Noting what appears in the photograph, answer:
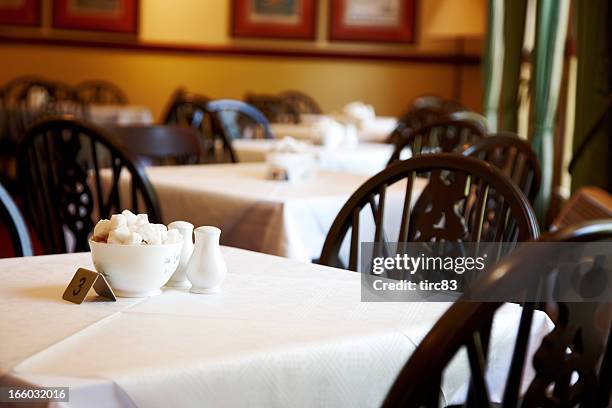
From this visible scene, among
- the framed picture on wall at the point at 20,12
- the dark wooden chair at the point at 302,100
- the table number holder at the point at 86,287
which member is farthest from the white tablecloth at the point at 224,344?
the framed picture on wall at the point at 20,12

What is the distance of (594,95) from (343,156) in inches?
41.8

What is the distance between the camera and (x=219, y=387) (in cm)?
105

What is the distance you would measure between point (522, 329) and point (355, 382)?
0.33m

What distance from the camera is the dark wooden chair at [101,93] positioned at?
331 inches

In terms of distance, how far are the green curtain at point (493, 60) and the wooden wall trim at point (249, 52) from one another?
98.3 inches

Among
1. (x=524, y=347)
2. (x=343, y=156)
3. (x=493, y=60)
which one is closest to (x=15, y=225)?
(x=524, y=347)

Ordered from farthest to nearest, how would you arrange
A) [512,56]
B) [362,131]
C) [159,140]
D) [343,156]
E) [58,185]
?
[362,131] → [512,56] → [343,156] → [159,140] → [58,185]

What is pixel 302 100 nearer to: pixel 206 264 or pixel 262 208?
pixel 262 208

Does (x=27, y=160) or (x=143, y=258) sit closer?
(x=143, y=258)

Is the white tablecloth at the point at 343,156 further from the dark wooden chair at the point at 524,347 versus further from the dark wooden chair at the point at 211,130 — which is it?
the dark wooden chair at the point at 524,347

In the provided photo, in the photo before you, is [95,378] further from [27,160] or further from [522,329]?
[27,160]

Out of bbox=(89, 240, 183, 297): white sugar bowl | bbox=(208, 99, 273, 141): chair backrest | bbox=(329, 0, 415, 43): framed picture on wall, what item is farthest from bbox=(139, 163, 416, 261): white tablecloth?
bbox=(329, 0, 415, 43): framed picture on wall

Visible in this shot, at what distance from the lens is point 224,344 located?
3.65 feet

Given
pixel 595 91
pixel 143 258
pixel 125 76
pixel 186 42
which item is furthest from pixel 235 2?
pixel 143 258
